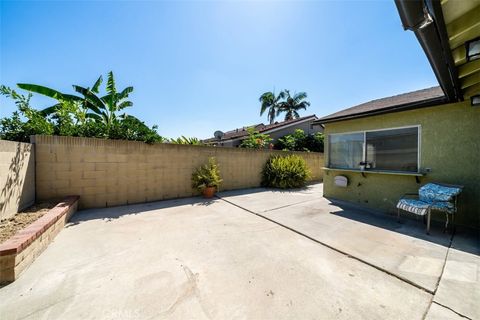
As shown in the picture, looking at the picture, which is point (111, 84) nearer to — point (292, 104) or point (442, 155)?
point (442, 155)

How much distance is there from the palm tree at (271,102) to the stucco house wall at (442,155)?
1949 centimetres

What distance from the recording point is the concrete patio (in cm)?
182

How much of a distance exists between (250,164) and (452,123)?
6.85 metres

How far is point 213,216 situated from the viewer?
4.84m

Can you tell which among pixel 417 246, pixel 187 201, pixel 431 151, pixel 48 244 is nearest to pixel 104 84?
pixel 187 201

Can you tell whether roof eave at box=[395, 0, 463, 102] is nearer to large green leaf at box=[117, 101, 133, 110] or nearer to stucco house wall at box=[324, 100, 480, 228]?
stucco house wall at box=[324, 100, 480, 228]

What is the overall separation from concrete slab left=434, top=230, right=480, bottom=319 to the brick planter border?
4.96 meters

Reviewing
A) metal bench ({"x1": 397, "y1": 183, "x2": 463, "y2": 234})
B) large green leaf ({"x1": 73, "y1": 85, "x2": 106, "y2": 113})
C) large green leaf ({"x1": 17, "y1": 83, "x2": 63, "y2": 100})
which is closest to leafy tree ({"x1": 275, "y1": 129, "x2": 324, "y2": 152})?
metal bench ({"x1": 397, "y1": 183, "x2": 463, "y2": 234})

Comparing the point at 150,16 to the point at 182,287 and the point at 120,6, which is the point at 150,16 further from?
the point at 182,287

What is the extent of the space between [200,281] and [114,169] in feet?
16.6

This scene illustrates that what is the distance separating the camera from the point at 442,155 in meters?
4.55

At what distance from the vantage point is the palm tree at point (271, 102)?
24203 millimetres

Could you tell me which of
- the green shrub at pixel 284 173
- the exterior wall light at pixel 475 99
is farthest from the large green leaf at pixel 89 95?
the exterior wall light at pixel 475 99

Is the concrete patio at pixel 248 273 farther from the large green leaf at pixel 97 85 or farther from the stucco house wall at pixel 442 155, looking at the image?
the large green leaf at pixel 97 85
